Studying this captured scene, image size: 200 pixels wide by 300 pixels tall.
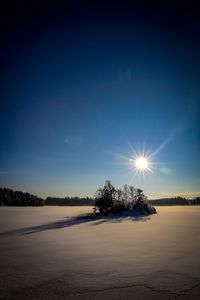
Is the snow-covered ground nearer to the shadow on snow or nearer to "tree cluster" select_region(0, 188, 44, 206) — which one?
the shadow on snow

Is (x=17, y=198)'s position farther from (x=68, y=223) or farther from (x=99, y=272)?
(x=99, y=272)

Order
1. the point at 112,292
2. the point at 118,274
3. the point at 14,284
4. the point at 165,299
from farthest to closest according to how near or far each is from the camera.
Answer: the point at 118,274 → the point at 14,284 → the point at 112,292 → the point at 165,299

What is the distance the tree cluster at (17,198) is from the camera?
8262 centimetres

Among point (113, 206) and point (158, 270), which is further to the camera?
point (113, 206)

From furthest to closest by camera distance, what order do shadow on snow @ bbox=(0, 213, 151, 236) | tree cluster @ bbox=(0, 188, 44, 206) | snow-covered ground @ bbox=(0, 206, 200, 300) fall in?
tree cluster @ bbox=(0, 188, 44, 206), shadow on snow @ bbox=(0, 213, 151, 236), snow-covered ground @ bbox=(0, 206, 200, 300)

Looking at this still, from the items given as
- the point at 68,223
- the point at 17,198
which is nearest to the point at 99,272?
the point at 68,223

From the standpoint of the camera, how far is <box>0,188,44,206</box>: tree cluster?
8262 centimetres

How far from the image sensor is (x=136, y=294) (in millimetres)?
3963

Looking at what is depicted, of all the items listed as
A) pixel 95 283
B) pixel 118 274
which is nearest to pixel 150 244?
pixel 118 274

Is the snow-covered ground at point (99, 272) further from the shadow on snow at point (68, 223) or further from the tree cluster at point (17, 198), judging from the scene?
the tree cluster at point (17, 198)

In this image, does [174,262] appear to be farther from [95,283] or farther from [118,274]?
[95,283]

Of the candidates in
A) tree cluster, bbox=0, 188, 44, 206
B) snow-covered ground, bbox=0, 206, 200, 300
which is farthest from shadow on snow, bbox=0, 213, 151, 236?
tree cluster, bbox=0, 188, 44, 206

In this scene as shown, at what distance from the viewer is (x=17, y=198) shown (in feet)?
284

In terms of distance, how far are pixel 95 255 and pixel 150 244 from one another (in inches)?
116
